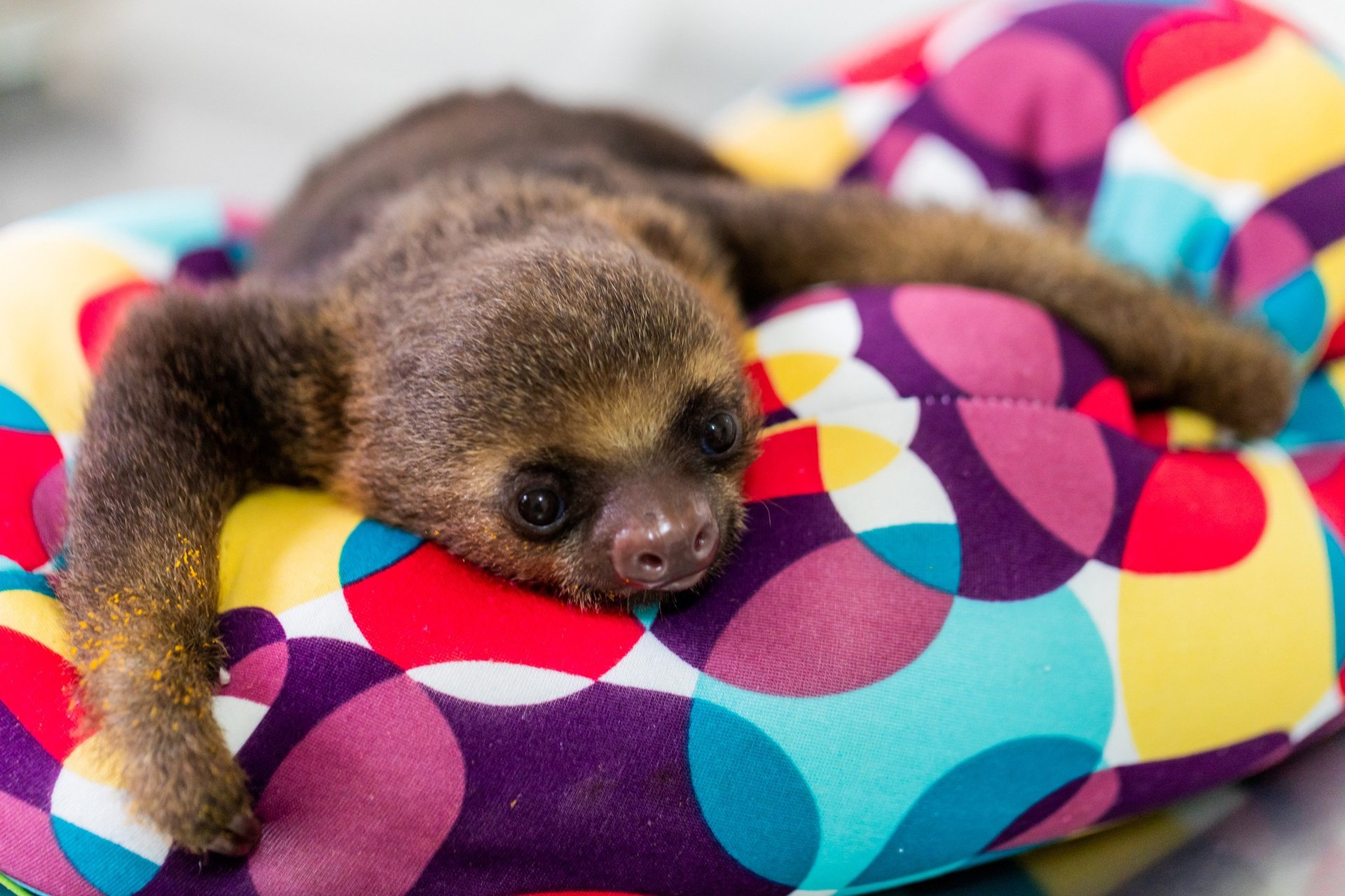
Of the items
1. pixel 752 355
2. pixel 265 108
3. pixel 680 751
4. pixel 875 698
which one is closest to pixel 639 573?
pixel 680 751

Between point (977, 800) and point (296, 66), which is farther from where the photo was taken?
point (296, 66)

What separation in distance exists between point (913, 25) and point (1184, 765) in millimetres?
2297

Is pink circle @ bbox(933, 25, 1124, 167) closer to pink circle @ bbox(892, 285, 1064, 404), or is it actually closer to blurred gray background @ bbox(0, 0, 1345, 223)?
pink circle @ bbox(892, 285, 1064, 404)

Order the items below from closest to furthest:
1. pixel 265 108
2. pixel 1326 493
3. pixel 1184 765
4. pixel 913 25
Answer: pixel 1184 765, pixel 1326 493, pixel 913 25, pixel 265 108

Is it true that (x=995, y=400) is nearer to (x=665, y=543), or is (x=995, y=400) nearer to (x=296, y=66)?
(x=665, y=543)

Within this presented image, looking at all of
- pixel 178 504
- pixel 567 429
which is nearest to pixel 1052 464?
pixel 567 429

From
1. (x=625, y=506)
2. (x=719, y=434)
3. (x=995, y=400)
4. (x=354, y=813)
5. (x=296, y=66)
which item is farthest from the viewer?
(x=296, y=66)

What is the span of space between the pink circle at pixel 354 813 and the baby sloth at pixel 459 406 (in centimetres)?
6

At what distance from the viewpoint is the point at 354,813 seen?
4.51 feet

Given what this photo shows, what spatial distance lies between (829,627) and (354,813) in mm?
628

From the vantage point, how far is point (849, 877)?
57.9 inches

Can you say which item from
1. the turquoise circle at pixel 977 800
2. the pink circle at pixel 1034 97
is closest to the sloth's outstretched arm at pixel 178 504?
the turquoise circle at pixel 977 800

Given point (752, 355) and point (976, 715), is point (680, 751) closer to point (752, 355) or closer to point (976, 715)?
point (976, 715)

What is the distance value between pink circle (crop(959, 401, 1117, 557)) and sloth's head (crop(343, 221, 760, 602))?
367 millimetres
